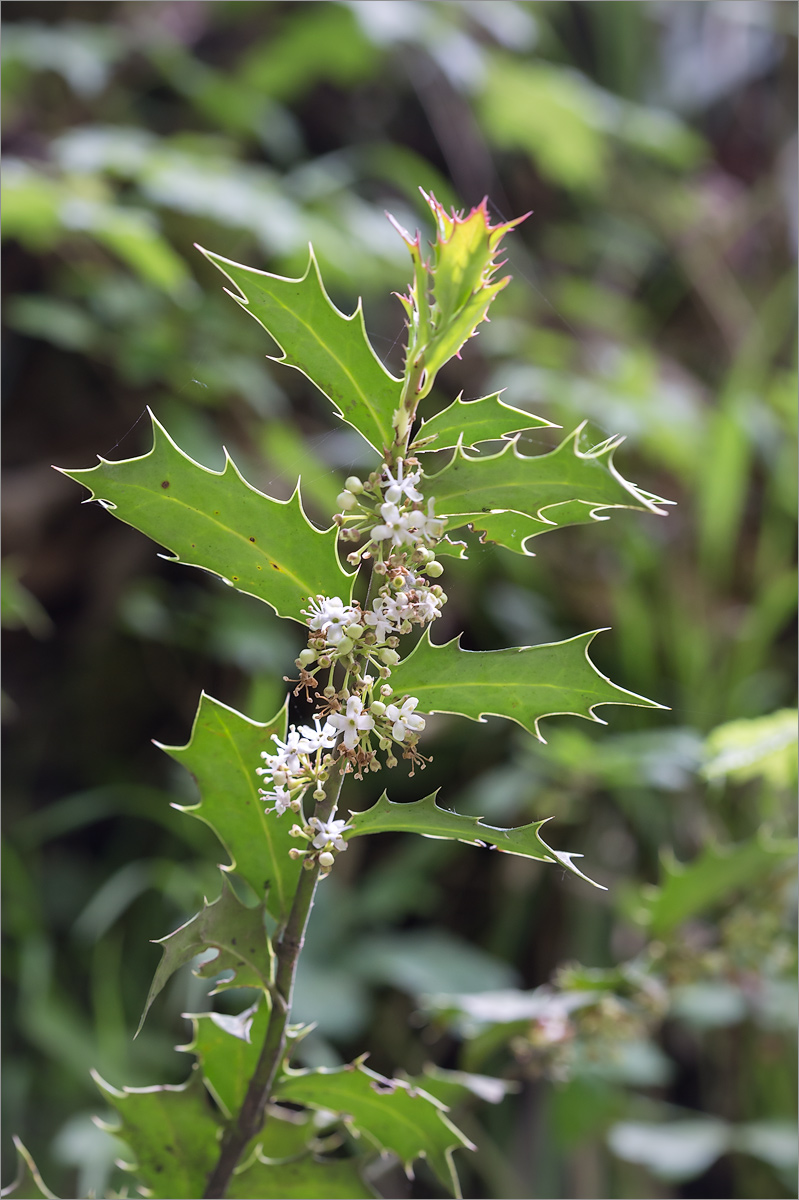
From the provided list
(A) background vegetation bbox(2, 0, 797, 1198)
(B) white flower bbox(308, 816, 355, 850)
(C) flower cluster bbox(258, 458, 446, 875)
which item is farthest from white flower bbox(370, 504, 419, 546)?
(A) background vegetation bbox(2, 0, 797, 1198)

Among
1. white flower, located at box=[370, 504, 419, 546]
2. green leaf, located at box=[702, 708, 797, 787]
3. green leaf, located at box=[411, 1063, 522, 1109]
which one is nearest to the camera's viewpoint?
white flower, located at box=[370, 504, 419, 546]

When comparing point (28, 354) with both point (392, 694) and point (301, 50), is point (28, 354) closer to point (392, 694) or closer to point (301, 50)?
point (301, 50)

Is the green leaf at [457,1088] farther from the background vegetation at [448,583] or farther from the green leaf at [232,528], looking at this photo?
the green leaf at [232,528]

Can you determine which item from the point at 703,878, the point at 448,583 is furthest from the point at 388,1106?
the point at 448,583

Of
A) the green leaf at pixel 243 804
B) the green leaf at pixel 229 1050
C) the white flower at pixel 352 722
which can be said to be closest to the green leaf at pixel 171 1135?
the green leaf at pixel 229 1050

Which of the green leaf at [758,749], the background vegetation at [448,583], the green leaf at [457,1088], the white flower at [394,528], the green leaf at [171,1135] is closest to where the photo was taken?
the white flower at [394,528]

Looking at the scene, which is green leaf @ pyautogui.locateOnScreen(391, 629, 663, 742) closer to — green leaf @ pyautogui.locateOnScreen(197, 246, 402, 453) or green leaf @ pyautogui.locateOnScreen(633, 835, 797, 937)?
green leaf @ pyautogui.locateOnScreen(197, 246, 402, 453)

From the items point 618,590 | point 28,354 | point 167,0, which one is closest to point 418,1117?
point 618,590

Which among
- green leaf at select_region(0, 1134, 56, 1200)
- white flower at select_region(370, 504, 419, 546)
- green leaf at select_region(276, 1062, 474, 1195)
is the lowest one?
green leaf at select_region(0, 1134, 56, 1200)
